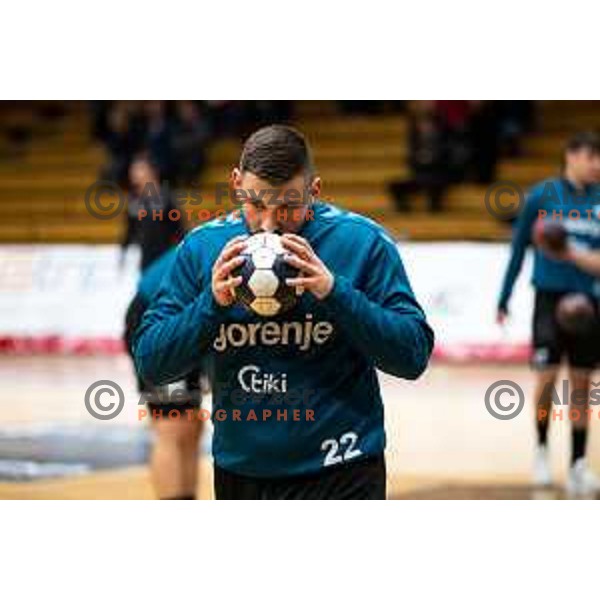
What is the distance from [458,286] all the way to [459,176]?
269 centimetres

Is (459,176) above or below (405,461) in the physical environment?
above

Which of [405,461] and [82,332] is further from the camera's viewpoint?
[82,332]

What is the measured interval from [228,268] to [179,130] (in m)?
12.1

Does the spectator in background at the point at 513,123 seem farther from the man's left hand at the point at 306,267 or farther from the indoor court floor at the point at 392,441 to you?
the man's left hand at the point at 306,267

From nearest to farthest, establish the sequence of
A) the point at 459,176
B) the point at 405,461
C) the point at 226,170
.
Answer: the point at 405,461 < the point at 459,176 < the point at 226,170

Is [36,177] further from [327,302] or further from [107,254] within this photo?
[327,302]

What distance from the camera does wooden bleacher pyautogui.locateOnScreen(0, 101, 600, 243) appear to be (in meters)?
15.0

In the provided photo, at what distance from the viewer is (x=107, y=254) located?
557 inches

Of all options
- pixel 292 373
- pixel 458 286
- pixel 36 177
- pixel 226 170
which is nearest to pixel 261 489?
pixel 292 373
